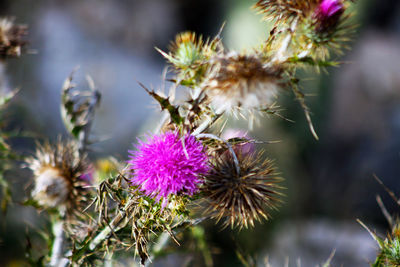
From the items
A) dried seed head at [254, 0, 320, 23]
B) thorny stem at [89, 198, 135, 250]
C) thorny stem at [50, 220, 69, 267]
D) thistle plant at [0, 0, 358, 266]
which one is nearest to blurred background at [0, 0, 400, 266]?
thorny stem at [50, 220, 69, 267]

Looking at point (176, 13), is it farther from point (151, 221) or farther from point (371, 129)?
point (151, 221)

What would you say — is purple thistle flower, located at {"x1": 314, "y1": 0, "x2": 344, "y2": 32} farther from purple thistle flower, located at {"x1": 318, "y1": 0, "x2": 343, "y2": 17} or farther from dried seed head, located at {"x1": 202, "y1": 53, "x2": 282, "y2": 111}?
dried seed head, located at {"x1": 202, "y1": 53, "x2": 282, "y2": 111}

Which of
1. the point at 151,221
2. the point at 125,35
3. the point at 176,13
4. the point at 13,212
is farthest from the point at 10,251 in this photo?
the point at 176,13

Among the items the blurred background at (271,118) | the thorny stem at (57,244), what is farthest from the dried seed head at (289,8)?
the blurred background at (271,118)

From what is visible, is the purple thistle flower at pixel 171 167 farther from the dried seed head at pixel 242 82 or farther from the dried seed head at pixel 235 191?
the dried seed head at pixel 242 82

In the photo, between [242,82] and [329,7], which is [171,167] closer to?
[242,82]

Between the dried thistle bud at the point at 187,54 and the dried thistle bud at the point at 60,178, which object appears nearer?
the dried thistle bud at the point at 187,54
